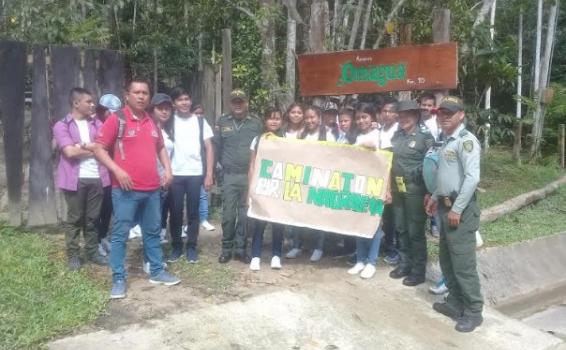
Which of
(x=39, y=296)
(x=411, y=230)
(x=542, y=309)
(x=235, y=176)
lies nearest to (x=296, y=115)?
(x=235, y=176)

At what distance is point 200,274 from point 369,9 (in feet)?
17.0

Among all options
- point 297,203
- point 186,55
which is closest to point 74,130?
point 297,203

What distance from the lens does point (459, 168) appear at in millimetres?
4520

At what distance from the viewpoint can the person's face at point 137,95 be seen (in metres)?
4.57

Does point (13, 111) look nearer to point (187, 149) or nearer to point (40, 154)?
point (40, 154)

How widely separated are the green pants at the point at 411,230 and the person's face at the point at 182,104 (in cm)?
219

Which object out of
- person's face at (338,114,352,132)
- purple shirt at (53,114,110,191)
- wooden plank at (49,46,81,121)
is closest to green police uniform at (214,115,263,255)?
person's face at (338,114,352,132)

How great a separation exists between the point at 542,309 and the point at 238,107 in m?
4.13

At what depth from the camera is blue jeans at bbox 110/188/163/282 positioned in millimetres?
4609

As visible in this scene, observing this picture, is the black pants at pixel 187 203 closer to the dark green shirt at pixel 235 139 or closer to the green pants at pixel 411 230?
the dark green shirt at pixel 235 139

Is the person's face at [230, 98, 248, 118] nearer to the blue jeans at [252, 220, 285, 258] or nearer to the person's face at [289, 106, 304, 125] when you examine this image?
the person's face at [289, 106, 304, 125]

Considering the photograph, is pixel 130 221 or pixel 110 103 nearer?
pixel 130 221

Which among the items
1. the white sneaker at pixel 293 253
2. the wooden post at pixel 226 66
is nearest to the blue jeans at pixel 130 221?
the white sneaker at pixel 293 253

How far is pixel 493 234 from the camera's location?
743 centimetres
